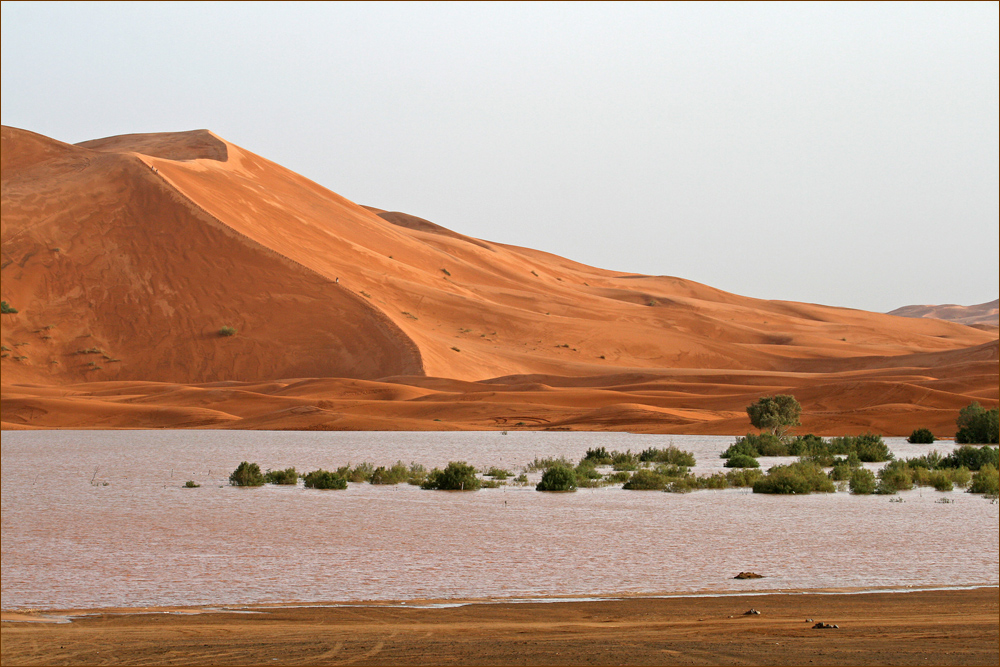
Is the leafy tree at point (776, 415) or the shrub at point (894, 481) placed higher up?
the leafy tree at point (776, 415)

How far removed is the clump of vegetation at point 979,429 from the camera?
30.1 meters

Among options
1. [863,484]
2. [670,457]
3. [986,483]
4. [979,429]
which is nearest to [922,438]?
[979,429]

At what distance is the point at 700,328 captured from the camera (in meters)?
83.5

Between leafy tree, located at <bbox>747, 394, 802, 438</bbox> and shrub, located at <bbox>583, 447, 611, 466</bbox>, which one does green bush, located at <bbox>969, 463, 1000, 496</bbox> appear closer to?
shrub, located at <bbox>583, 447, 611, 466</bbox>

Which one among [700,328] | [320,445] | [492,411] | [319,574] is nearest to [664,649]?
[319,574]

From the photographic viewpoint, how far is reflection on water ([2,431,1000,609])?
385 inches

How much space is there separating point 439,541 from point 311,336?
46.9m

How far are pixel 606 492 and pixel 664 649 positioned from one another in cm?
1270

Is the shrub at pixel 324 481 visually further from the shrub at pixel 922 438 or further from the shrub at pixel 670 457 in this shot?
the shrub at pixel 922 438

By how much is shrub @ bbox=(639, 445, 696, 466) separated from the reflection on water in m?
5.28

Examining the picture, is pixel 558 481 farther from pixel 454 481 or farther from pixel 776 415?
pixel 776 415

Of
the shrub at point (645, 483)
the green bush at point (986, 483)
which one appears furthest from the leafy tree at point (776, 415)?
the shrub at point (645, 483)

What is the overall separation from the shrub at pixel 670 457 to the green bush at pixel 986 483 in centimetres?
677

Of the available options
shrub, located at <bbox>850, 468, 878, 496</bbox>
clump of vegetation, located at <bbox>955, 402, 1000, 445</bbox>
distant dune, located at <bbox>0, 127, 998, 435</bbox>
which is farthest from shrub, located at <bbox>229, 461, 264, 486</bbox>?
clump of vegetation, located at <bbox>955, 402, 1000, 445</bbox>
